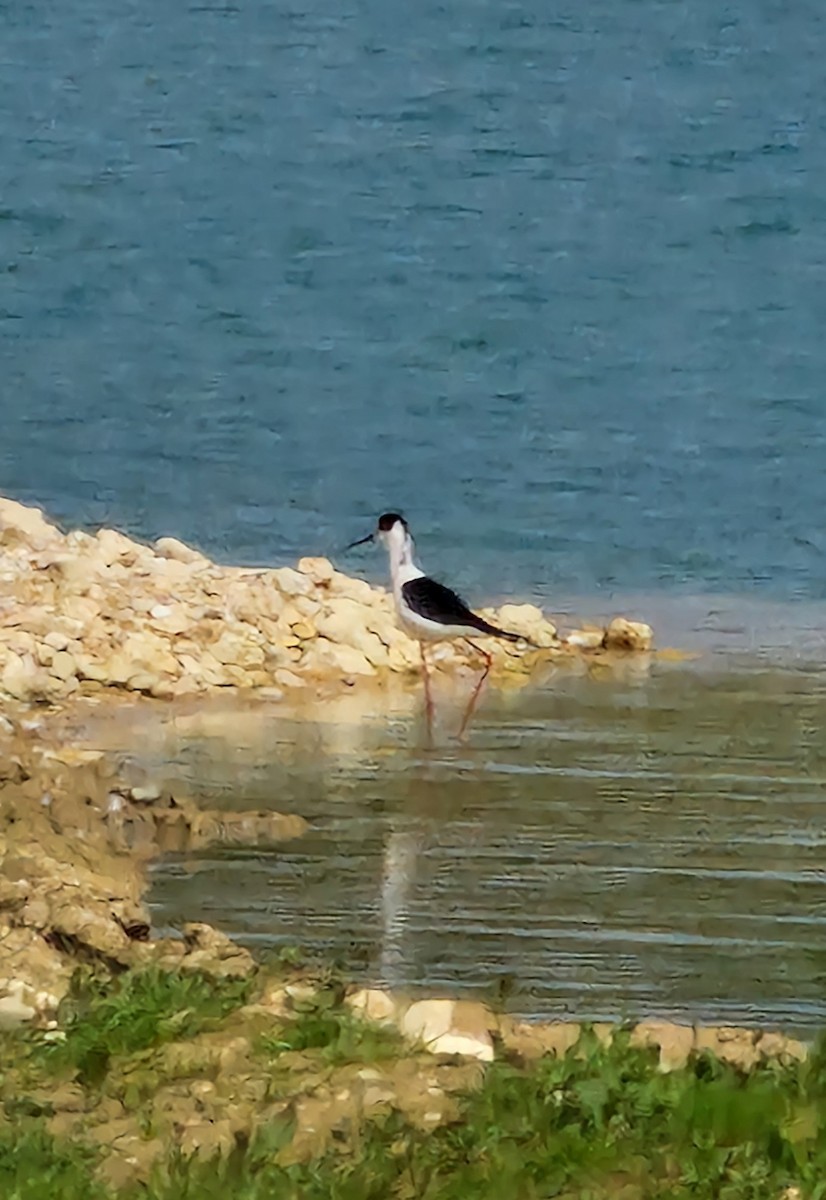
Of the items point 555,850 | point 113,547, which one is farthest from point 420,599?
point 555,850

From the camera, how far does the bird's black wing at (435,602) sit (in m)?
6.46

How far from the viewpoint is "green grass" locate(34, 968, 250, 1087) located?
283 centimetres


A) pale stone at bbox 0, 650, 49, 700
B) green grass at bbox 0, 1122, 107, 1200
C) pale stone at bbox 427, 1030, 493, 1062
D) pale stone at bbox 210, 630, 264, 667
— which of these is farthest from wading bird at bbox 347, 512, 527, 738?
green grass at bbox 0, 1122, 107, 1200

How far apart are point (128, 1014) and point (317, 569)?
13.3 ft

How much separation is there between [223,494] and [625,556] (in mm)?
1392

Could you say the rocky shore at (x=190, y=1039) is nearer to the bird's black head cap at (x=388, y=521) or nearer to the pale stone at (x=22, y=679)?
the pale stone at (x=22, y=679)

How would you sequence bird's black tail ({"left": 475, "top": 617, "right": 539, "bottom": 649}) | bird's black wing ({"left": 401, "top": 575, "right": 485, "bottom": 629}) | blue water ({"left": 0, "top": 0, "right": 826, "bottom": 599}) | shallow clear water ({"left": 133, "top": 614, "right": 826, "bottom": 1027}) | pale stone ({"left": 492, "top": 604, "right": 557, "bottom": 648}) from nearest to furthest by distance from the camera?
shallow clear water ({"left": 133, "top": 614, "right": 826, "bottom": 1027}) < bird's black tail ({"left": 475, "top": 617, "right": 539, "bottom": 649}) < bird's black wing ({"left": 401, "top": 575, "right": 485, "bottom": 629}) < blue water ({"left": 0, "top": 0, "right": 826, "bottom": 599}) < pale stone ({"left": 492, "top": 604, "right": 557, "bottom": 648})

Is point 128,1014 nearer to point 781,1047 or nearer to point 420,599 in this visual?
point 781,1047

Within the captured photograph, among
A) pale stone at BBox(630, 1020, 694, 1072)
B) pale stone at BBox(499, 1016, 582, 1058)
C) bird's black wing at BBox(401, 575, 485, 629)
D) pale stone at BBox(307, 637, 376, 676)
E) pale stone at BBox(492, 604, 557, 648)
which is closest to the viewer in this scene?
pale stone at BBox(630, 1020, 694, 1072)

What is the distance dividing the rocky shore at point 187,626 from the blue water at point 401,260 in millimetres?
212

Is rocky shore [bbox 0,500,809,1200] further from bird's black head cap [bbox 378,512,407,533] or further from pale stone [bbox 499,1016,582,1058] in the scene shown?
bird's black head cap [bbox 378,512,407,533]

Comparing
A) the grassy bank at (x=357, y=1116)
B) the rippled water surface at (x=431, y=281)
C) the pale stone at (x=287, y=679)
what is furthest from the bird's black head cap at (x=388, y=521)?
the grassy bank at (x=357, y=1116)

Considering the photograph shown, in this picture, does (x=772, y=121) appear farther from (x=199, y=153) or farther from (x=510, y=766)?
(x=510, y=766)

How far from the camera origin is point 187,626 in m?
7.52
